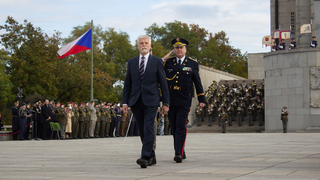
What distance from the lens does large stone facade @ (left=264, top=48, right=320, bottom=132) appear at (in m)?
27.1

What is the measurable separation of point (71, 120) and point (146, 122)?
15.8m

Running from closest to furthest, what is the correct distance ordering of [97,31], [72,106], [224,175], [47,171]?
[224,175] → [47,171] → [72,106] → [97,31]

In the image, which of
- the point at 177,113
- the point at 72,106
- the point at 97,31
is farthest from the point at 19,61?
the point at 177,113

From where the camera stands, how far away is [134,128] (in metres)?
26.0

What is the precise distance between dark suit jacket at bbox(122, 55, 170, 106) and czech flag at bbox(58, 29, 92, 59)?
20208 millimetres

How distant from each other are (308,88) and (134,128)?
10060mm

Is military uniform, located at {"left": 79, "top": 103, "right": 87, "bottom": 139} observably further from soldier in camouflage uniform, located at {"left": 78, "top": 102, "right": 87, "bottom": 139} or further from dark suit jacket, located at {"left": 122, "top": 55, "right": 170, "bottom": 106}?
dark suit jacket, located at {"left": 122, "top": 55, "right": 170, "bottom": 106}

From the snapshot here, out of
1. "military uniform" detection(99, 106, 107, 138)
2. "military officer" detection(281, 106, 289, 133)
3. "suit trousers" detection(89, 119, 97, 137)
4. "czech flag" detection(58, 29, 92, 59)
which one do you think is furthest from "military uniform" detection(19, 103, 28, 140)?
"military officer" detection(281, 106, 289, 133)

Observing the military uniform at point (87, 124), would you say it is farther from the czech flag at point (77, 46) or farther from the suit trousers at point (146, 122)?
the suit trousers at point (146, 122)

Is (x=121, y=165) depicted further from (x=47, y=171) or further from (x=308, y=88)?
(x=308, y=88)

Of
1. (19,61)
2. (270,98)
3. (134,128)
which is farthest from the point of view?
(19,61)

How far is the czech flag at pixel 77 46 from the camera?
89.7ft

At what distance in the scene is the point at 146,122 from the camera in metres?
7.21

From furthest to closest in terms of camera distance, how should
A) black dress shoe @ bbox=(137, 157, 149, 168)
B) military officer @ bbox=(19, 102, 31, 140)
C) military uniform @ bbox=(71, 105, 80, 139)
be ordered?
military uniform @ bbox=(71, 105, 80, 139) < military officer @ bbox=(19, 102, 31, 140) < black dress shoe @ bbox=(137, 157, 149, 168)
